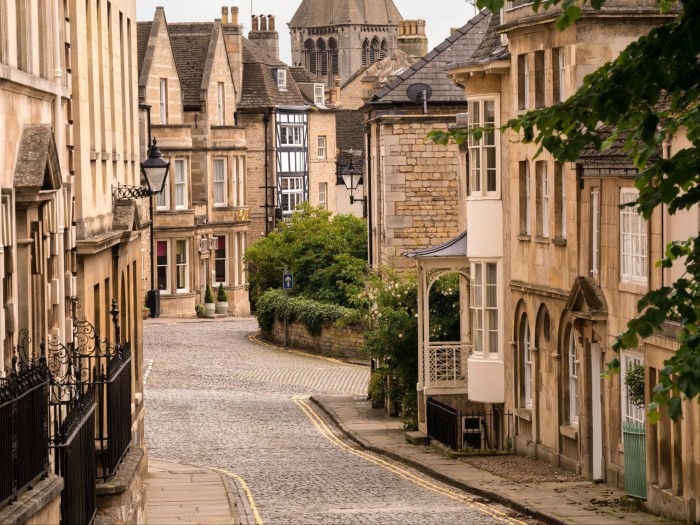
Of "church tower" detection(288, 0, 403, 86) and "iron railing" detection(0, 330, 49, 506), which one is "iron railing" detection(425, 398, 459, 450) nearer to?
"iron railing" detection(0, 330, 49, 506)

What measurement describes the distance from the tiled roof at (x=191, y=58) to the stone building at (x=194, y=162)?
1.7 inches

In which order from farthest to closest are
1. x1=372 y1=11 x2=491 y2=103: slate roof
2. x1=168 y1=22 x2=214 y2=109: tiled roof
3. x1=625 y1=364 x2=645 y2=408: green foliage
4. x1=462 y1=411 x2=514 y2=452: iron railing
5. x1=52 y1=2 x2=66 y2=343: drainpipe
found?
x1=168 y1=22 x2=214 y2=109: tiled roof → x1=372 y1=11 x2=491 y2=103: slate roof → x1=462 y1=411 x2=514 y2=452: iron railing → x1=625 y1=364 x2=645 y2=408: green foliage → x1=52 y1=2 x2=66 y2=343: drainpipe

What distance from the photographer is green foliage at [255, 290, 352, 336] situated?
51.6 metres

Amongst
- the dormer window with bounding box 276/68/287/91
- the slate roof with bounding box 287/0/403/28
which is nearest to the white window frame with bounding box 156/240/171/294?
the dormer window with bounding box 276/68/287/91

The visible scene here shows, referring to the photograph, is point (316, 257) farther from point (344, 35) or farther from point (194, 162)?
point (344, 35)

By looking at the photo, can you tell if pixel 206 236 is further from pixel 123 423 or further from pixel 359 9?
pixel 359 9

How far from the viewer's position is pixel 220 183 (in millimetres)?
72062

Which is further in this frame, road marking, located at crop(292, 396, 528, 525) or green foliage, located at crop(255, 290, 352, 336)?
green foliage, located at crop(255, 290, 352, 336)

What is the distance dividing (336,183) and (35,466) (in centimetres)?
7750

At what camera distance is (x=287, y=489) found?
2506 cm

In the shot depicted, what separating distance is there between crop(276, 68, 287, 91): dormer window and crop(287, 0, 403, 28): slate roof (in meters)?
95.9

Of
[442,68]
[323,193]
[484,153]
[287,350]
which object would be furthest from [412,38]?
[484,153]

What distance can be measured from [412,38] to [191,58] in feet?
37.2

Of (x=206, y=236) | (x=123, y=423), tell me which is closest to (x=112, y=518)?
(x=123, y=423)
